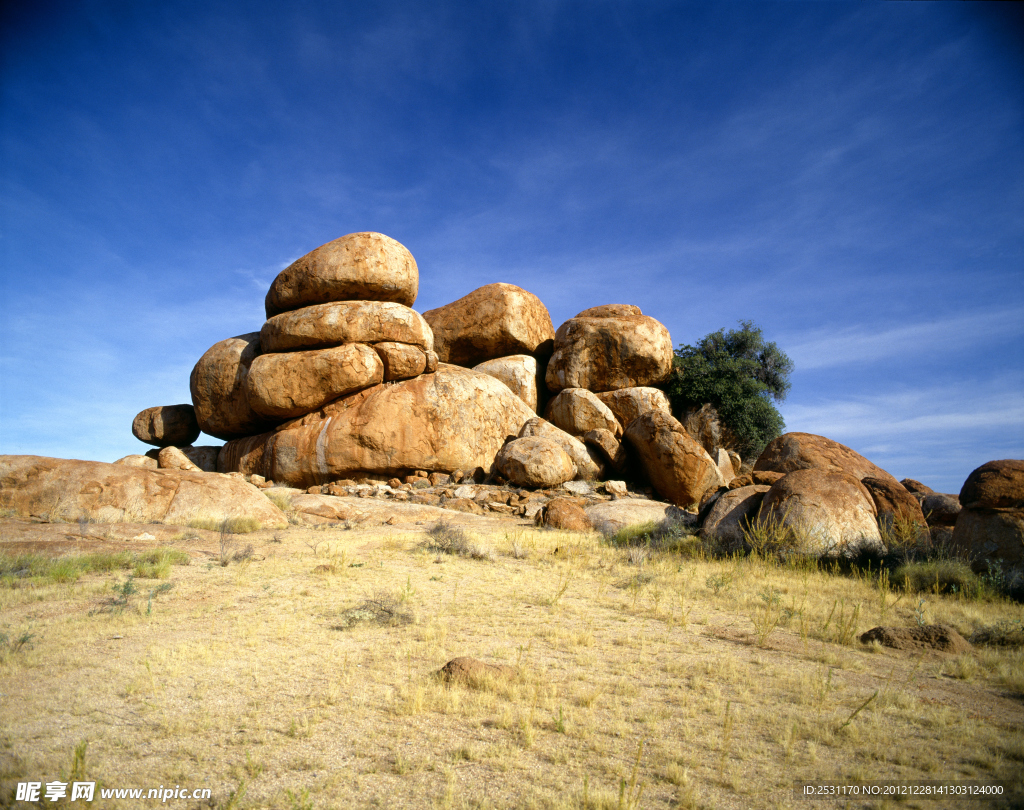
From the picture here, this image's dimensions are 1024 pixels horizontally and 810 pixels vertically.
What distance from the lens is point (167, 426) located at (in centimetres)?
2245

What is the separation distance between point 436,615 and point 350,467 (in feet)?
41.1

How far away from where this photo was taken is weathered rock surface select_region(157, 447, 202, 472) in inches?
800

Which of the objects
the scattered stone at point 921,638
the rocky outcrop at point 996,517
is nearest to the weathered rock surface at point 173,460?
the scattered stone at point 921,638

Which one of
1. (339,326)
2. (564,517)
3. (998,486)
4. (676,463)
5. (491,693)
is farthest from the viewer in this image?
(339,326)

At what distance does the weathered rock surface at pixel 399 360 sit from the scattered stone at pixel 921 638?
1562 cm

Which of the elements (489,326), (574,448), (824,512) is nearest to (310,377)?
(489,326)

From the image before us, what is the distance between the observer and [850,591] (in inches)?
288

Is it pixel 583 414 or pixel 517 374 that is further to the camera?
pixel 517 374

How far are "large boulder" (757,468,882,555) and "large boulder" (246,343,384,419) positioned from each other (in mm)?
12916

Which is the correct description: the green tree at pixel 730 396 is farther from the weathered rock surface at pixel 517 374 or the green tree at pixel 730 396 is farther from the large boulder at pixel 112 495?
the large boulder at pixel 112 495

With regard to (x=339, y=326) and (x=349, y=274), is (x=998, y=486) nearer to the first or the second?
(x=339, y=326)

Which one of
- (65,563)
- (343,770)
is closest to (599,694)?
(343,770)

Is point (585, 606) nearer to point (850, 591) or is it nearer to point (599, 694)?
point (599, 694)

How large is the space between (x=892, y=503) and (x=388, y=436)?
13118 mm
